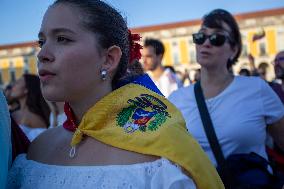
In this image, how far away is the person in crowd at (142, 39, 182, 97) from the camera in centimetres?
464

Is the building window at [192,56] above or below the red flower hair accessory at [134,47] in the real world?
below

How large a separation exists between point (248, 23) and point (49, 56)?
44.0 metres

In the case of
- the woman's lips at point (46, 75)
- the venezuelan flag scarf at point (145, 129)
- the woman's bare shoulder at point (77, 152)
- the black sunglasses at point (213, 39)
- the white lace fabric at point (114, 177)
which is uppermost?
the woman's lips at point (46, 75)

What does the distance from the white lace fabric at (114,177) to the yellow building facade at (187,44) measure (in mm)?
38774

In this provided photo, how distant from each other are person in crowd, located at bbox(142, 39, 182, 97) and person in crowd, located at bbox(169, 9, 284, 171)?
1.82 meters

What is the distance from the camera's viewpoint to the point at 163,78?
468 cm

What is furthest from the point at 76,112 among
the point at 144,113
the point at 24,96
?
the point at 24,96

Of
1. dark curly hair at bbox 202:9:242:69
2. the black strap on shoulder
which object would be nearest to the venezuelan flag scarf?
the black strap on shoulder

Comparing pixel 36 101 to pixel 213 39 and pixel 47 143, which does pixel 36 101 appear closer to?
pixel 213 39

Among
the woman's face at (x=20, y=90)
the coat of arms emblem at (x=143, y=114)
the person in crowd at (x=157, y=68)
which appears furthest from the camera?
the person in crowd at (x=157, y=68)

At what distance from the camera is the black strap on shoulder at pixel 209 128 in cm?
230

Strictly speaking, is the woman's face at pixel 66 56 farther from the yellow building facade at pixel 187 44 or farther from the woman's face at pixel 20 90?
the yellow building facade at pixel 187 44

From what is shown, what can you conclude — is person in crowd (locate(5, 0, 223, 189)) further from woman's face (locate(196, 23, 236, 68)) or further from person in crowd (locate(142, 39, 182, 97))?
person in crowd (locate(142, 39, 182, 97))

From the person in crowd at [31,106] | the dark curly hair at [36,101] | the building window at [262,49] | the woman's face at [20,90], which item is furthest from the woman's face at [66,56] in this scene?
the building window at [262,49]
